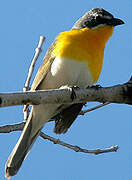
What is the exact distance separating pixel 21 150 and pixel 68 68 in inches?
58.7

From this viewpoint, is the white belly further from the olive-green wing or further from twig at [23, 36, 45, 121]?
twig at [23, 36, 45, 121]

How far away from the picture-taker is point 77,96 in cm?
424

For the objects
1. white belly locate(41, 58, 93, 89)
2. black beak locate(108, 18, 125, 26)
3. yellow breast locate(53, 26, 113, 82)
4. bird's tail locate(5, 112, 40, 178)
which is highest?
black beak locate(108, 18, 125, 26)

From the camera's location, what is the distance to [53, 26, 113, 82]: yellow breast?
207 inches

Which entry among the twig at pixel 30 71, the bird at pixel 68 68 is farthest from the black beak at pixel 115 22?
the twig at pixel 30 71

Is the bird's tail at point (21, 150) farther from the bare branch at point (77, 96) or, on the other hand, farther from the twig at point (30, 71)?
the bare branch at point (77, 96)

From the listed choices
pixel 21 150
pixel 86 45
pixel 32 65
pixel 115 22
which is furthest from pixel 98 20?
pixel 21 150

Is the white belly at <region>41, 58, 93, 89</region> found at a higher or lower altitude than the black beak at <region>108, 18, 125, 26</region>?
lower

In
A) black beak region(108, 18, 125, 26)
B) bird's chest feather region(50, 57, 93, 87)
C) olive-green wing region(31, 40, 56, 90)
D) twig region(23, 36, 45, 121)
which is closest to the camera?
bird's chest feather region(50, 57, 93, 87)

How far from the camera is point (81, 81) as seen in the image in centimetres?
542

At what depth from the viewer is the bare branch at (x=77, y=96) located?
3801mm

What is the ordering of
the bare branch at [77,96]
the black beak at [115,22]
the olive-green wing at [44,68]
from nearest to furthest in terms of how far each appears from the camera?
the bare branch at [77,96], the olive-green wing at [44,68], the black beak at [115,22]

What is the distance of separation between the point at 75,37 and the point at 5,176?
2353mm

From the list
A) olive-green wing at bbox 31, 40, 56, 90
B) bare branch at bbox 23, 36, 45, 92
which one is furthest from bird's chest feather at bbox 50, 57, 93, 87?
bare branch at bbox 23, 36, 45, 92
